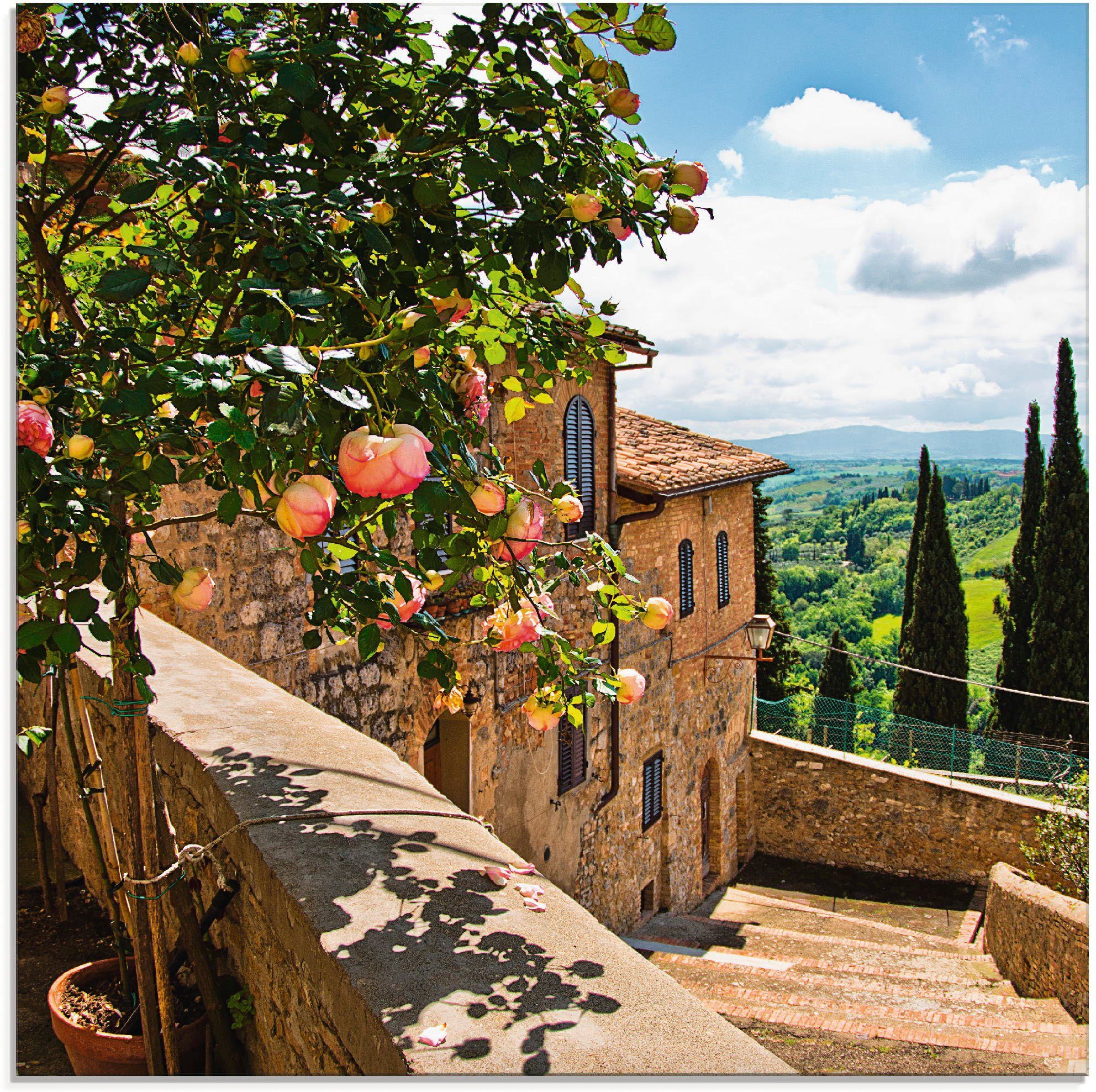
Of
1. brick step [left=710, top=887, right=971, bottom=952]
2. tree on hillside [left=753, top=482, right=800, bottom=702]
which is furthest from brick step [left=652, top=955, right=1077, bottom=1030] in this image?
tree on hillside [left=753, top=482, right=800, bottom=702]

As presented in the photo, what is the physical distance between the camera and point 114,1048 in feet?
7.12

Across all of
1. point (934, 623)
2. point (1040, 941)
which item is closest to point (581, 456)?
point (1040, 941)

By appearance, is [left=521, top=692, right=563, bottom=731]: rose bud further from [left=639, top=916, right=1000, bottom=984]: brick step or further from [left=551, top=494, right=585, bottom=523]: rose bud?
[left=639, top=916, right=1000, bottom=984]: brick step

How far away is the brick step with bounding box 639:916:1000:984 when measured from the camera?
9.20 meters

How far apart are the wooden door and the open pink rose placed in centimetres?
1253

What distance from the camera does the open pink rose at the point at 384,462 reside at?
1.28 meters

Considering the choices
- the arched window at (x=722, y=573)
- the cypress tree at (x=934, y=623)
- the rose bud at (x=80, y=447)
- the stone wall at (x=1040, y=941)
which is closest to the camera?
the rose bud at (x=80, y=447)

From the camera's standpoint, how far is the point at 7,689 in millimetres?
1901

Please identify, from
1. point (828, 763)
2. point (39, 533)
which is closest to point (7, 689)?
point (39, 533)

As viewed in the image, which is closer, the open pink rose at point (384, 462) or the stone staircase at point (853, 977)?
the open pink rose at point (384, 462)

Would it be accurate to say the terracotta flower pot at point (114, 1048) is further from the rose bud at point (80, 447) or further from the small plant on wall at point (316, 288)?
the rose bud at point (80, 447)

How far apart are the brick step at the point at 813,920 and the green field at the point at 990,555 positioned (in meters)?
18.1

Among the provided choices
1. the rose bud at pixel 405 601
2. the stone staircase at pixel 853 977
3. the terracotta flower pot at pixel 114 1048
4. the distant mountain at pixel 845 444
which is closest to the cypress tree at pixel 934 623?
the stone staircase at pixel 853 977

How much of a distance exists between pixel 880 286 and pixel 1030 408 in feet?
64.4
